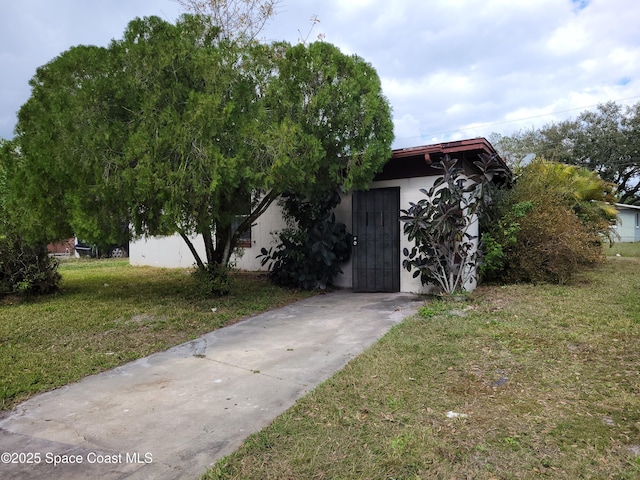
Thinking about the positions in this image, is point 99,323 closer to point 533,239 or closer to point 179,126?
point 179,126

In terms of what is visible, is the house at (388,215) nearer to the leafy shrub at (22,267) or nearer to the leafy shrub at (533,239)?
the leafy shrub at (533,239)

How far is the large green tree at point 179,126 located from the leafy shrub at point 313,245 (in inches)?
71.5

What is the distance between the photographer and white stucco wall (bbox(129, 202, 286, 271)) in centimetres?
1090

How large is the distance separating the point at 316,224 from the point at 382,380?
5304mm

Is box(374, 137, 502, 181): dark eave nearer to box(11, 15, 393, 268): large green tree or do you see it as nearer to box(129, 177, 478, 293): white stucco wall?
box(129, 177, 478, 293): white stucco wall

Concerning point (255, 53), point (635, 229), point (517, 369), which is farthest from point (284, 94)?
point (635, 229)

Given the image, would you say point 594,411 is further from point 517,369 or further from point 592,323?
point 592,323

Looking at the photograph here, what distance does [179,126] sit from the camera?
560cm

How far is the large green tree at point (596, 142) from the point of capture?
29031mm

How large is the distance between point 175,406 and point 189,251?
10346 mm

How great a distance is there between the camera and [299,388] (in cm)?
357

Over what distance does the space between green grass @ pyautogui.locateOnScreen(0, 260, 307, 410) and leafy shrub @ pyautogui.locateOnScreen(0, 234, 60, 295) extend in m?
0.28

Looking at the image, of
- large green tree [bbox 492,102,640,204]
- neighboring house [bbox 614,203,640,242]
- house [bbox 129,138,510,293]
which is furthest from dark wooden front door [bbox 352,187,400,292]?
neighboring house [bbox 614,203,640,242]

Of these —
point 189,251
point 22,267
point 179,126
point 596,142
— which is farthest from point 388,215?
point 596,142
